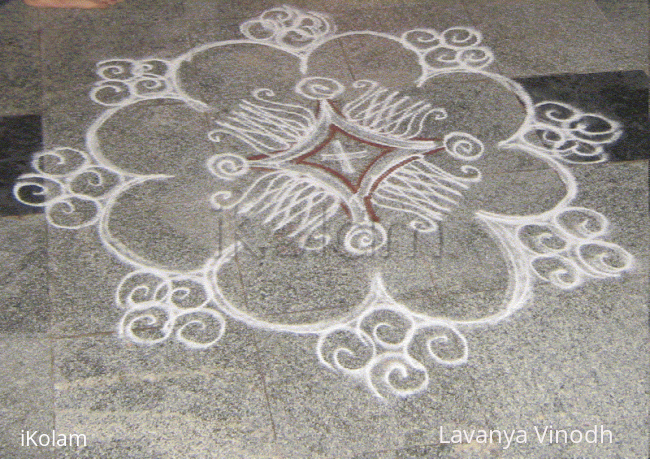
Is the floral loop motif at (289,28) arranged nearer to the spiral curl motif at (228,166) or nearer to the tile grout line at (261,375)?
the spiral curl motif at (228,166)

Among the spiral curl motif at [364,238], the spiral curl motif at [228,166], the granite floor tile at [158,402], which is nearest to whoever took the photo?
the granite floor tile at [158,402]

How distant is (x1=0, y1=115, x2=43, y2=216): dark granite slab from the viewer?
7.66 ft

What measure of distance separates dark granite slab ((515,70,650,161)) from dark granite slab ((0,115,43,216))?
180cm

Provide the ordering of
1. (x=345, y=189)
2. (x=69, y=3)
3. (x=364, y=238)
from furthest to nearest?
(x=69, y=3) < (x=345, y=189) < (x=364, y=238)

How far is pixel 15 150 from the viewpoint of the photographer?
2486mm

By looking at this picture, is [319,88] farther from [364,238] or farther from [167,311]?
[167,311]

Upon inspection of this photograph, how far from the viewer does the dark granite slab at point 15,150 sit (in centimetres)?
234

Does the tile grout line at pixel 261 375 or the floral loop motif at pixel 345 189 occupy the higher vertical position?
the floral loop motif at pixel 345 189

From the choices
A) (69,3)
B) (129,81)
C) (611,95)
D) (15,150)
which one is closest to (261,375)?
(15,150)

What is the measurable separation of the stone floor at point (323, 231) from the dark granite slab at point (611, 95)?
11 millimetres

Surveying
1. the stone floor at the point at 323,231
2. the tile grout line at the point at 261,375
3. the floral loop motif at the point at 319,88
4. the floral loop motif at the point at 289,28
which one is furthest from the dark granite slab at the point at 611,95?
the tile grout line at the point at 261,375

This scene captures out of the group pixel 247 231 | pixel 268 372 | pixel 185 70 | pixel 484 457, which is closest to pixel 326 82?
pixel 185 70

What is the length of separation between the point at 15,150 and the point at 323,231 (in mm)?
1100

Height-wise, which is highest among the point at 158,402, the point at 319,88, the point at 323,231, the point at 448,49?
the point at 448,49
